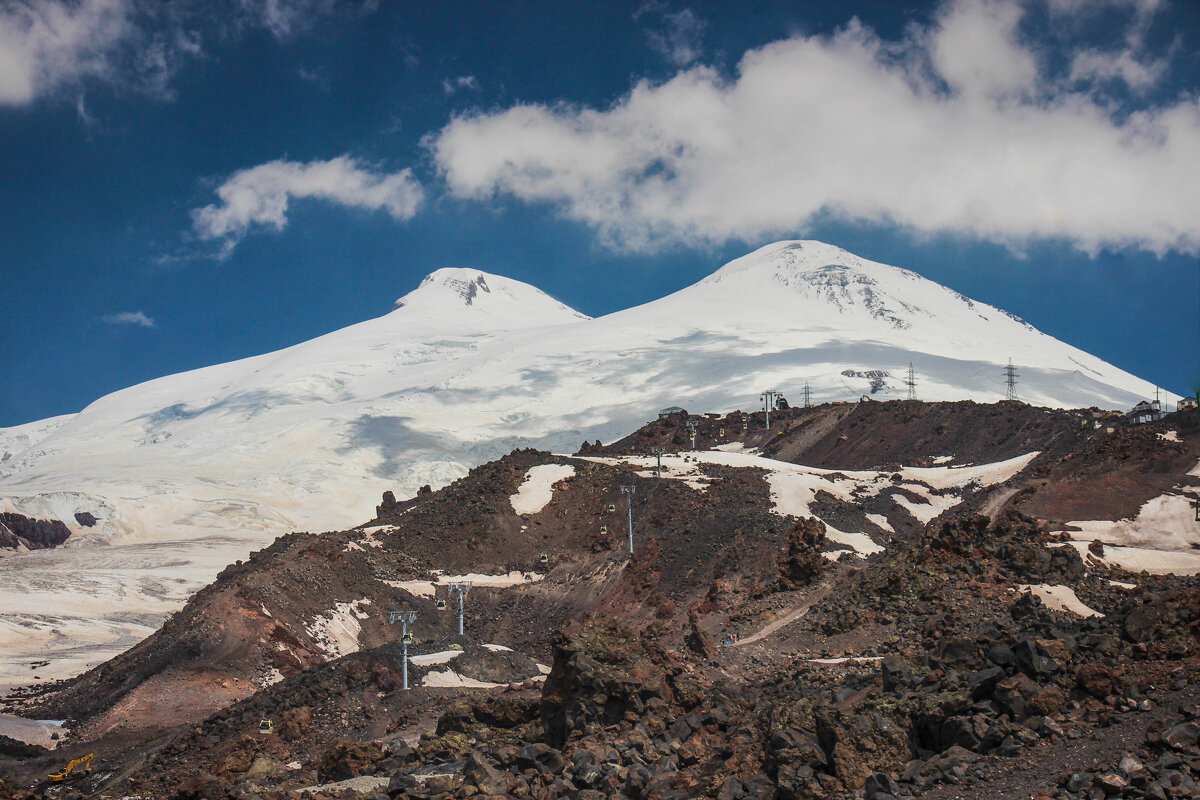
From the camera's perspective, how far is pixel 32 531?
109938 mm

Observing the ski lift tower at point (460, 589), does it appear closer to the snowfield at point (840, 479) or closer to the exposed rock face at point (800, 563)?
the snowfield at point (840, 479)

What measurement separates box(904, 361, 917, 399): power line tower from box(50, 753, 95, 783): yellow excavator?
13171 centimetres

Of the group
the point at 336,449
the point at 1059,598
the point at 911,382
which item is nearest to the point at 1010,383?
the point at 911,382

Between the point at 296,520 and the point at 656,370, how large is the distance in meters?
85.0

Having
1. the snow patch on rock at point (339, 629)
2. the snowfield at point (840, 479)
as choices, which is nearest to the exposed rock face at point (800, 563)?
the snowfield at point (840, 479)

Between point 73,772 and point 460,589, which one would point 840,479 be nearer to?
point 460,589

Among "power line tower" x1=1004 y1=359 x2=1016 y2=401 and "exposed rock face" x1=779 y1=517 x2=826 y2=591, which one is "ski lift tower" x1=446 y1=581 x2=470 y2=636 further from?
"power line tower" x1=1004 y1=359 x2=1016 y2=401

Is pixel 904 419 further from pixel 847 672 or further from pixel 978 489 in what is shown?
pixel 847 672

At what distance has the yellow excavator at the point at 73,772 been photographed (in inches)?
1301

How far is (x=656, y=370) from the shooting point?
635 ft

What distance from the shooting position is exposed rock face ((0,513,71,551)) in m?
108

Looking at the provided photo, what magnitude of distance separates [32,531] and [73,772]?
289ft

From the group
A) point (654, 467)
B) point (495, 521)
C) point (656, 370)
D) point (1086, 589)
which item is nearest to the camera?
point (1086, 589)

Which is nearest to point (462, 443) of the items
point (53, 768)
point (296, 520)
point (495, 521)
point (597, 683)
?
point (296, 520)
